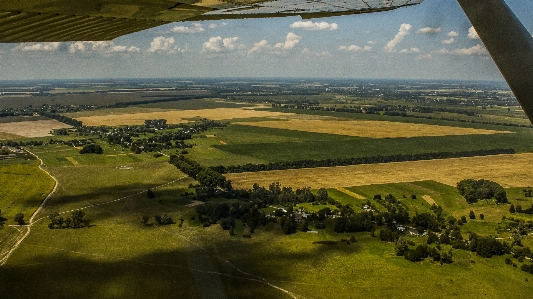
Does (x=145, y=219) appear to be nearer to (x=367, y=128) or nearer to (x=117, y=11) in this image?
(x=117, y=11)

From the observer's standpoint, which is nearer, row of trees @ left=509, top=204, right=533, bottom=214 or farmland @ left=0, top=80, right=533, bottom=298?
farmland @ left=0, top=80, right=533, bottom=298

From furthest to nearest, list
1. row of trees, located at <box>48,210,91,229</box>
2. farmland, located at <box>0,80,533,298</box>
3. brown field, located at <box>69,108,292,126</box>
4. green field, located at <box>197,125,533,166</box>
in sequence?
brown field, located at <box>69,108,292,126</box> < green field, located at <box>197,125,533,166</box> < row of trees, located at <box>48,210,91,229</box> < farmland, located at <box>0,80,533,298</box>

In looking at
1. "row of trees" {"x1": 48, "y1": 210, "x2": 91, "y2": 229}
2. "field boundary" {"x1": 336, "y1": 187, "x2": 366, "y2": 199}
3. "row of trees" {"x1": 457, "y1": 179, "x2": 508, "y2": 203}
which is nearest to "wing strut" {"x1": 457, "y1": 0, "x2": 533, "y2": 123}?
"row of trees" {"x1": 48, "y1": 210, "x2": 91, "y2": 229}

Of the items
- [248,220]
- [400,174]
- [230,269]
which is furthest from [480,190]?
[230,269]

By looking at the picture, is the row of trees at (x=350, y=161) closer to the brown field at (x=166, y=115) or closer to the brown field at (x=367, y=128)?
the brown field at (x=367, y=128)

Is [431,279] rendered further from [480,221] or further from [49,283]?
[49,283]

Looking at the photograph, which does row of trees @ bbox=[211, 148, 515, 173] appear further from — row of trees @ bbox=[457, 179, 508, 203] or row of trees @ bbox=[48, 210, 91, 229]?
row of trees @ bbox=[48, 210, 91, 229]

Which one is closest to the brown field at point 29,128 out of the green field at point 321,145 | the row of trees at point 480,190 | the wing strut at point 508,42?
the green field at point 321,145
